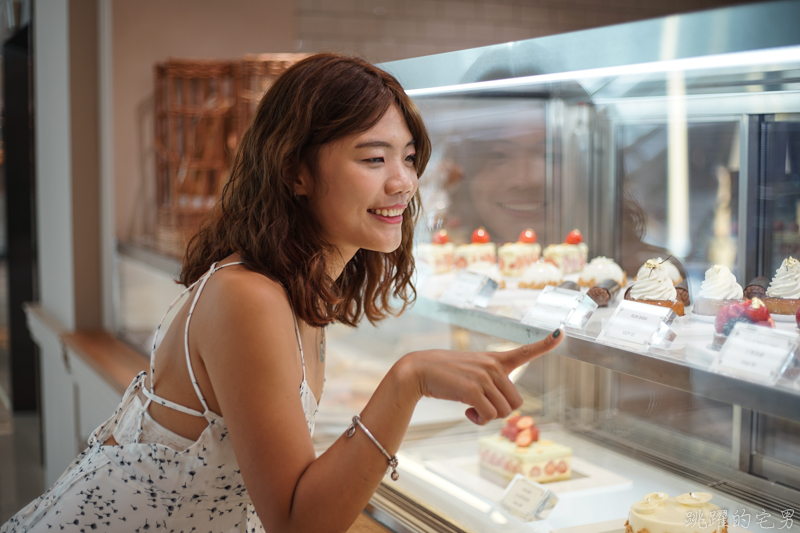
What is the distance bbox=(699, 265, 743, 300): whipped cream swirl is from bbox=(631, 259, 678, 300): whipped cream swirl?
0.05 meters

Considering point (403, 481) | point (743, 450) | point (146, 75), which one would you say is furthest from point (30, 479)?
point (743, 450)

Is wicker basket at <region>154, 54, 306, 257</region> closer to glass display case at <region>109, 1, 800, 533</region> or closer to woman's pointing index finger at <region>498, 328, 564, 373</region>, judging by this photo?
Answer: glass display case at <region>109, 1, 800, 533</region>

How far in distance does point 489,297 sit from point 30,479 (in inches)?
123

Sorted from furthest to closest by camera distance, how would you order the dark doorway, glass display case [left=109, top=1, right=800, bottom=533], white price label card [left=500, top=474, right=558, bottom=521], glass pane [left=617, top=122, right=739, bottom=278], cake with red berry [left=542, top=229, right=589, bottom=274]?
the dark doorway, cake with red berry [left=542, top=229, right=589, bottom=274], glass pane [left=617, top=122, right=739, bottom=278], white price label card [left=500, top=474, right=558, bottom=521], glass display case [left=109, top=1, right=800, bottom=533]

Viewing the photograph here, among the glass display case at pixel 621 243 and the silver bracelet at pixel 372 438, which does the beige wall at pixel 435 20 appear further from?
the silver bracelet at pixel 372 438

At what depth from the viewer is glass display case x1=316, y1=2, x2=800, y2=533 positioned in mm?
910

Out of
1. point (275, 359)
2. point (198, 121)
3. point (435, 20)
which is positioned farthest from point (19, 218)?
point (275, 359)

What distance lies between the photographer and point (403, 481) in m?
1.49

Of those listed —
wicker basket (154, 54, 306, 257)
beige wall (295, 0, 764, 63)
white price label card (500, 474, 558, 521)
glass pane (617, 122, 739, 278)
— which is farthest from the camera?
beige wall (295, 0, 764, 63)

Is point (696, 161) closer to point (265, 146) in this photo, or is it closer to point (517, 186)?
point (517, 186)

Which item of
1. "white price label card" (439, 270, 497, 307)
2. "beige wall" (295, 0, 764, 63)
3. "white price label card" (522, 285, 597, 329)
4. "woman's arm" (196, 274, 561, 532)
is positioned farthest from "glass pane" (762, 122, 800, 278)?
"beige wall" (295, 0, 764, 63)

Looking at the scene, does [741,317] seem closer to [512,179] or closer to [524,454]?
[524,454]

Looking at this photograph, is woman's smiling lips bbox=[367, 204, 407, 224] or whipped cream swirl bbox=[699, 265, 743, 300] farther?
whipped cream swirl bbox=[699, 265, 743, 300]

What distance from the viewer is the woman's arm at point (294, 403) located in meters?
0.83
